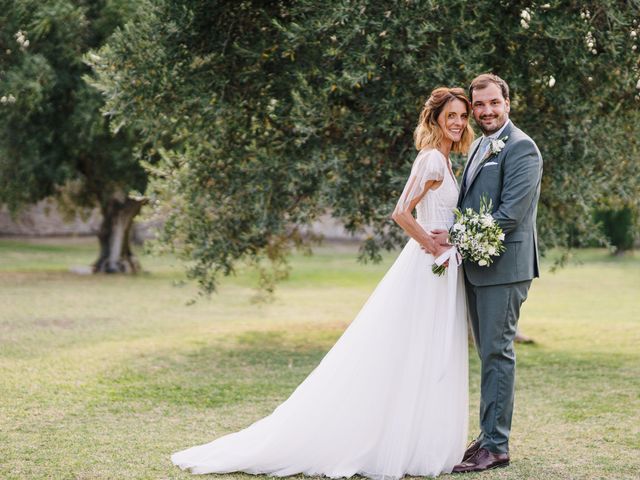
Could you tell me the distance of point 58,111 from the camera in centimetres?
2094

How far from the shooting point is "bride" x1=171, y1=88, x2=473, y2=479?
18.4 feet

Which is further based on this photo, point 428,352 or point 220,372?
point 220,372

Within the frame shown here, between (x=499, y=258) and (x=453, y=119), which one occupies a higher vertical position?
(x=453, y=119)

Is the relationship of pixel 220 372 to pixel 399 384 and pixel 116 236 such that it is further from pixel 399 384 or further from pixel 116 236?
pixel 116 236

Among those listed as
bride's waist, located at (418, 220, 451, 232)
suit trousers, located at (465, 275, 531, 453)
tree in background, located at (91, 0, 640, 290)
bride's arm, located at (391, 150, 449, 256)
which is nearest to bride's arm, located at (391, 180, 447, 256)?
bride's arm, located at (391, 150, 449, 256)

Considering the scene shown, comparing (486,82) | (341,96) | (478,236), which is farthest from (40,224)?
(478,236)

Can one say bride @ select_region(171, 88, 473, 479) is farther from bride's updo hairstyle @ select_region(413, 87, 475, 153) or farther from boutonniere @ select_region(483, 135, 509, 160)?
boutonniere @ select_region(483, 135, 509, 160)

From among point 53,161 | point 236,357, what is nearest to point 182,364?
point 236,357

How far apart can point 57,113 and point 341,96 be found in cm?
1290

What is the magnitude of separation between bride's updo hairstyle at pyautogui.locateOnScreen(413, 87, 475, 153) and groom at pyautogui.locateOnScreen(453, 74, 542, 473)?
0.11 meters

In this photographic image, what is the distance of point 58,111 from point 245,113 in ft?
39.1

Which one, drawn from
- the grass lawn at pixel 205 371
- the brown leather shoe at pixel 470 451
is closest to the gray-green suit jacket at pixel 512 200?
the brown leather shoe at pixel 470 451

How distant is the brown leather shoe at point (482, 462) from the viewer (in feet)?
19.0

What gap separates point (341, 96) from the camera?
990 centimetres
